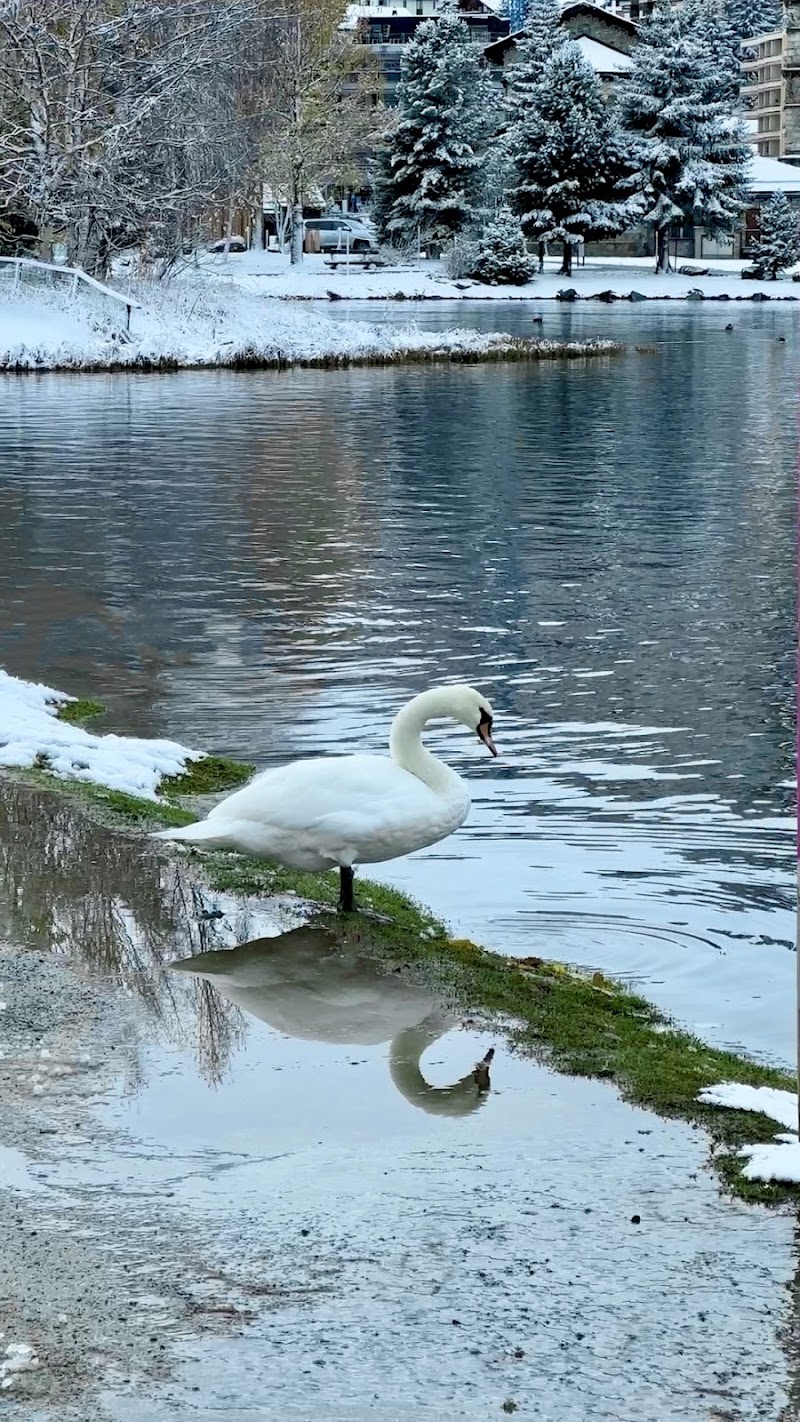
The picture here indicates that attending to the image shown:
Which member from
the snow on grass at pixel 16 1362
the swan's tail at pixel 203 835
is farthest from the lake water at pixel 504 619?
the snow on grass at pixel 16 1362

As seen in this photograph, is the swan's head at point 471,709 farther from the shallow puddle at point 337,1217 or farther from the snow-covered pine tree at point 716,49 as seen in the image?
the snow-covered pine tree at point 716,49

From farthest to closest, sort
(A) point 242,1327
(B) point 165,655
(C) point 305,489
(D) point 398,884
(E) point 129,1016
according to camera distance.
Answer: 1. (C) point 305,489
2. (B) point 165,655
3. (D) point 398,884
4. (E) point 129,1016
5. (A) point 242,1327

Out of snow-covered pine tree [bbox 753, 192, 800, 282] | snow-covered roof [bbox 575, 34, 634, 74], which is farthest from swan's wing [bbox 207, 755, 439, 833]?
snow-covered roof [bbox 575, 34, 634, 74]

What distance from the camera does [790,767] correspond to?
37.7 ft

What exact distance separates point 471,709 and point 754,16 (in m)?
166

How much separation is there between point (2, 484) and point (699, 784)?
15.6 metres

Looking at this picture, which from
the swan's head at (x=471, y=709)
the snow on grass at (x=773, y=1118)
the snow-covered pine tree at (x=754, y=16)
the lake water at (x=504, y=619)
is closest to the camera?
the snow on grass at (x=773, y=1118)

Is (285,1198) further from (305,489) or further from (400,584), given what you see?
(305,489)

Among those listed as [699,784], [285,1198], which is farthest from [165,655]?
[285,1198]

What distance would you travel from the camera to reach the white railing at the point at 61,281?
4628 cm

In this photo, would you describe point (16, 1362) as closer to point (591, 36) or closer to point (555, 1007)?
point (555, 1007)

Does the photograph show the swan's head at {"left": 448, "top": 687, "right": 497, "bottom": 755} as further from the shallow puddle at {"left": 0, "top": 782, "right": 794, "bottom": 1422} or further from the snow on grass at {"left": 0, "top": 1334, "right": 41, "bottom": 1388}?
the snow on grass at {"left": 0, "top": 1334, "right": 41, "bottom": 1388}

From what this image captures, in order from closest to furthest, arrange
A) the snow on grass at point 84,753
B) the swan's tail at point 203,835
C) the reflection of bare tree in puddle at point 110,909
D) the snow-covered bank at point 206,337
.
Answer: the reflection of bare tree in puddle at point 110,909
the swan's tail at point 203,835
the snow on grass at point 84,753
the snow-covered bank at point 206,337

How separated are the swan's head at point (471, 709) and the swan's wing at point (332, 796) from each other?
67 centimetres
